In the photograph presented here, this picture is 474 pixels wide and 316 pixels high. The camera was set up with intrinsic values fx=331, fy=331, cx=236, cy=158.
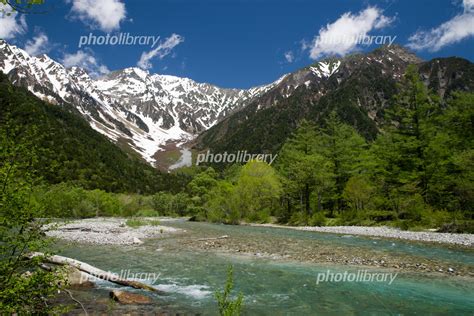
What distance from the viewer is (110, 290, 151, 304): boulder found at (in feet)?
34.7

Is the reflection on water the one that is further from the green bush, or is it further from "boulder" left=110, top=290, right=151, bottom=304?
the green bush

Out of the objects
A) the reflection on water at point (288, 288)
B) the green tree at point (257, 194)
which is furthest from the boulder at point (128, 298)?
the green tree at point (257, 194)

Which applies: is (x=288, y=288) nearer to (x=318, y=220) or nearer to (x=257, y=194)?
(x=318, y=220)

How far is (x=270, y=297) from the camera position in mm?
11562

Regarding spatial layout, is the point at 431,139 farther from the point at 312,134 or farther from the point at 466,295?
the point at 466,295

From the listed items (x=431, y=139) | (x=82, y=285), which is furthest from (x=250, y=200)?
(x=82, y=285)

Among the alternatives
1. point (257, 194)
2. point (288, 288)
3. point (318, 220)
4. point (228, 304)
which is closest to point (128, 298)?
point (288, 288)

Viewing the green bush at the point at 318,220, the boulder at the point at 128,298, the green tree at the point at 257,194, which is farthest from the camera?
the green tree at the point at 257,194

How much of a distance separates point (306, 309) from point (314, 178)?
4204 centimetres

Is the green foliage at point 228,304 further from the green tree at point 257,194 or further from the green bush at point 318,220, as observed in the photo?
the green tree at point 257,194

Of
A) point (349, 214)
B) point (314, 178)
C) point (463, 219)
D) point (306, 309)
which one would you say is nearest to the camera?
point (306, 309)

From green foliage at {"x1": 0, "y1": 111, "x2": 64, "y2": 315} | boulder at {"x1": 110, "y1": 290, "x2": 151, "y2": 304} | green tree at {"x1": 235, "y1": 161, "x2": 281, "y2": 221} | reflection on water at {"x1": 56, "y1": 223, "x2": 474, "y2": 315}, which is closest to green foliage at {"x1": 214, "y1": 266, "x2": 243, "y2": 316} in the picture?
green foliage at {"x1": 0, "y1": 111, "x2": 64, "y2": 315}

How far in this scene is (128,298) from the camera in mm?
10734

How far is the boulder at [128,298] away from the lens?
34.7 ft
